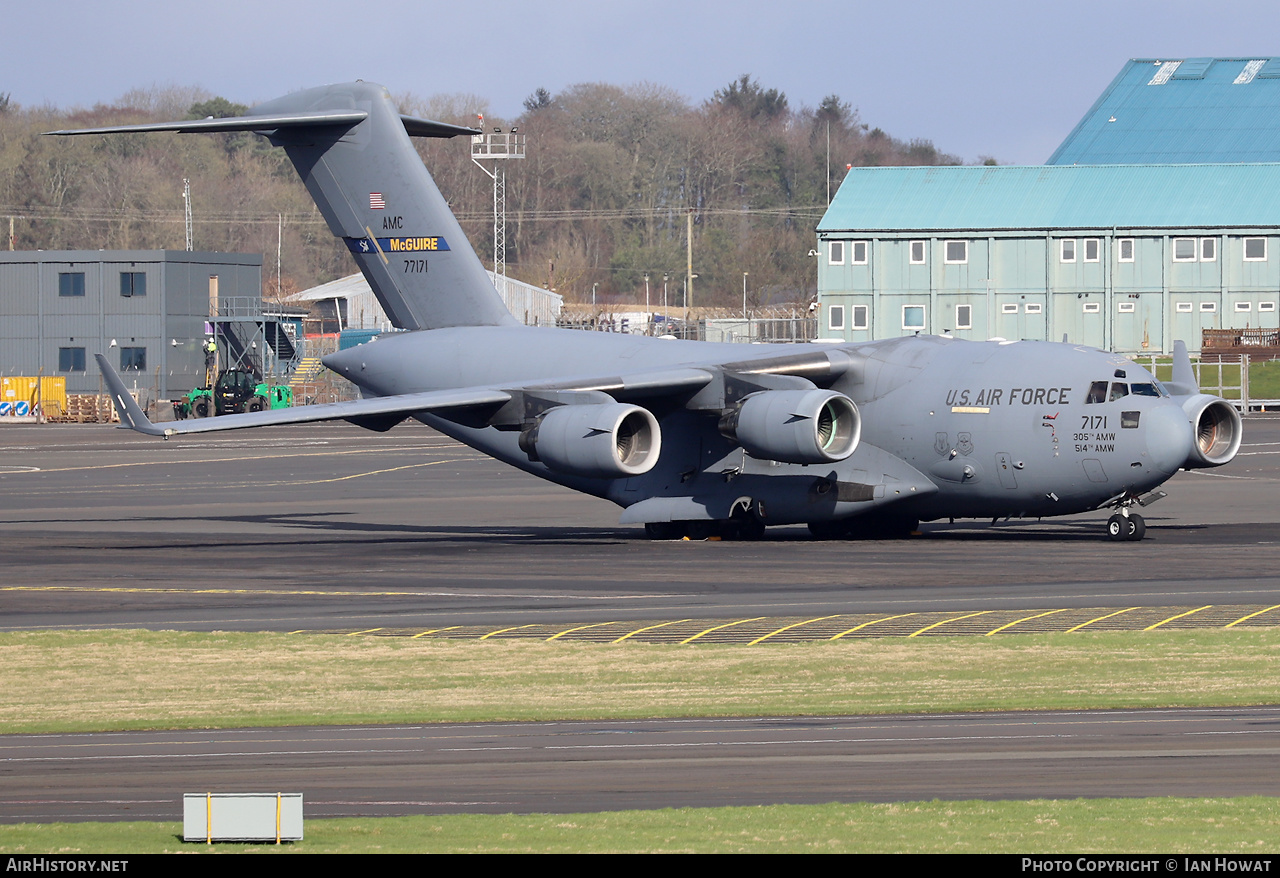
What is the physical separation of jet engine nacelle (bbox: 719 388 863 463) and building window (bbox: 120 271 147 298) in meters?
66.6

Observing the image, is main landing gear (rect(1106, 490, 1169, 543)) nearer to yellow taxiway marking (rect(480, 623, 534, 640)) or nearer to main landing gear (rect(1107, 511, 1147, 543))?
main landing gear (rect(1107, 511, 1147, 543))

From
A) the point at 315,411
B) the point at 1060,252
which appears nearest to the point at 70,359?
the point at 1060,252

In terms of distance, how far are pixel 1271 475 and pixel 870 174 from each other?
4256 centimetres

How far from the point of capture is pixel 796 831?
920 cm

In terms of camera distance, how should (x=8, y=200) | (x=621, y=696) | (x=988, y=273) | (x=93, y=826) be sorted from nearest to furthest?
(x=93, y=826) → (x=621, y=696) → (x=988, y=273) → (x=8, y=200)

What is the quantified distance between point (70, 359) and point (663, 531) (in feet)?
220

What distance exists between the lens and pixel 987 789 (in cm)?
1049

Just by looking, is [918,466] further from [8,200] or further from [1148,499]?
[8,200]

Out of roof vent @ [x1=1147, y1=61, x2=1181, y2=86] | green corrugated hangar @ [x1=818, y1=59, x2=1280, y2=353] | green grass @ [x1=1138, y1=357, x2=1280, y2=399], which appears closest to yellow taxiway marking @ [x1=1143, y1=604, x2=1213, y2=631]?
green grass @ [x1=1138, y1=357, x2=1280, y2=399]

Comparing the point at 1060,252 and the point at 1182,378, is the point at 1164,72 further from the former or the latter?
the point at 1182,378

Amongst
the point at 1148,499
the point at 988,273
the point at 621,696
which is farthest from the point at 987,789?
the point at 988,273

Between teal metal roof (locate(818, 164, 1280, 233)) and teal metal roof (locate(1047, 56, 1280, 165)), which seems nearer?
teal metal roof (locate(818, 164, 1280, 233))

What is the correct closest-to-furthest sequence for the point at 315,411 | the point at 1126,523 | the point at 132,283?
the point at 315,411 → the point at 1126,523 → the point at 132,283

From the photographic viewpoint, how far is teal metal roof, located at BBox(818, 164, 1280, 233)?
76.8 metres
